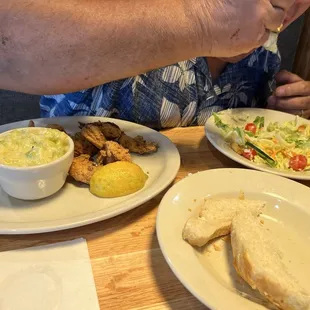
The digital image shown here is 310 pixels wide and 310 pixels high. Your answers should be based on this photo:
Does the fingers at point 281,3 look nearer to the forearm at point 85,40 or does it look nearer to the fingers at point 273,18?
the fingers at point 273,18

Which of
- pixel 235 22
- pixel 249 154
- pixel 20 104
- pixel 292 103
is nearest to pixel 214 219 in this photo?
pixel 249 154

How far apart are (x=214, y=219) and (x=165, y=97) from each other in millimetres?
635

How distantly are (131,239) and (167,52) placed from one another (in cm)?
46

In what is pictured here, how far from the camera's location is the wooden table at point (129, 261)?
661 millimetres

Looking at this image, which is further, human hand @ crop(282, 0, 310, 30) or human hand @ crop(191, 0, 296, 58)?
human hand @ crop(282, 0, 310, 30)

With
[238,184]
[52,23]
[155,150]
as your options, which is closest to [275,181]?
[238,184]

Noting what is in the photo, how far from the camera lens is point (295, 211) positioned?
34.1 inches

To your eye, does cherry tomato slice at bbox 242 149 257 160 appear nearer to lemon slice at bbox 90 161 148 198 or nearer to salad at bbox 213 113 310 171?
salad at bbox 213 113 310 171

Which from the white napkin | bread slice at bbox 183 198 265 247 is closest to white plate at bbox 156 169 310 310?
bread slice at bbox 183 198 265 247

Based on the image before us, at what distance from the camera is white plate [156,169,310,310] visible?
0.62m

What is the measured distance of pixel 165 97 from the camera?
1.33 meters

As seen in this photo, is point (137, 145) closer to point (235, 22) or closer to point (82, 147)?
point (82, 147)

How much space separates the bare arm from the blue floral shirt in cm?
29

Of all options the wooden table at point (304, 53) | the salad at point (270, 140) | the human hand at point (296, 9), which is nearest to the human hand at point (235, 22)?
the human hand at point (296, 9)
